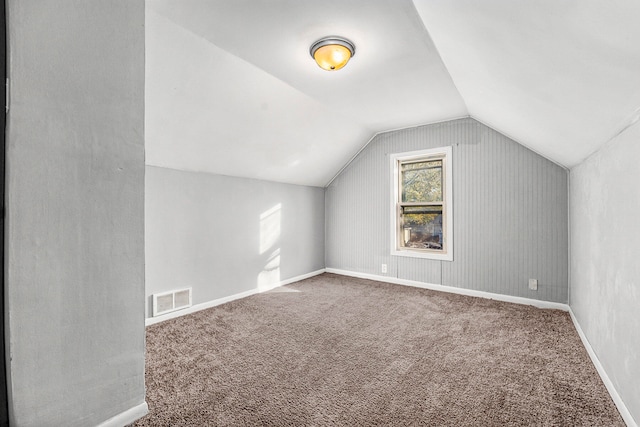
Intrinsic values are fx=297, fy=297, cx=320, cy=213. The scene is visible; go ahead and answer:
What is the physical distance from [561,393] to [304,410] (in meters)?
1.57

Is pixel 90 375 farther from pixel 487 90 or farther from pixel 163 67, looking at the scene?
pixel 487 90

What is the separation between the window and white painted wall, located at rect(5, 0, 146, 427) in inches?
149

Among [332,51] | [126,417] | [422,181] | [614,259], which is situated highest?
[332,51]

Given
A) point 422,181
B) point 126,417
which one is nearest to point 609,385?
point 126,417

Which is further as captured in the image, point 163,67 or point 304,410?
point 163,67

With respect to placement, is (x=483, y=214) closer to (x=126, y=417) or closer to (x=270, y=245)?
(x=270, y=245)

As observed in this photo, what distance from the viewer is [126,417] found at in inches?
36.9

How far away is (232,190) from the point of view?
3662mm

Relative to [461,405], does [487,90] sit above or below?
above

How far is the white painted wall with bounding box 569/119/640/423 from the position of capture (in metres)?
1.50

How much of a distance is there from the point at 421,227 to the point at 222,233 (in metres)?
2.76

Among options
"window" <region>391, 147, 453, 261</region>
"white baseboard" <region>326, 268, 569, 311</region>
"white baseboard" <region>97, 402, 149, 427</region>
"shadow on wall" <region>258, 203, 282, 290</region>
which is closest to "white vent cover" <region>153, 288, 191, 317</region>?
"shadow on wall" <region>258, 203, 282, 290</region>


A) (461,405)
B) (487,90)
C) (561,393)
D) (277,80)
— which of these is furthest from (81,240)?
(487,90)

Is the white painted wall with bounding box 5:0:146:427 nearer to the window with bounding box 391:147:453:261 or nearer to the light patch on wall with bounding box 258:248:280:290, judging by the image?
the light patch on wall with bounding box 258:248:280:290
